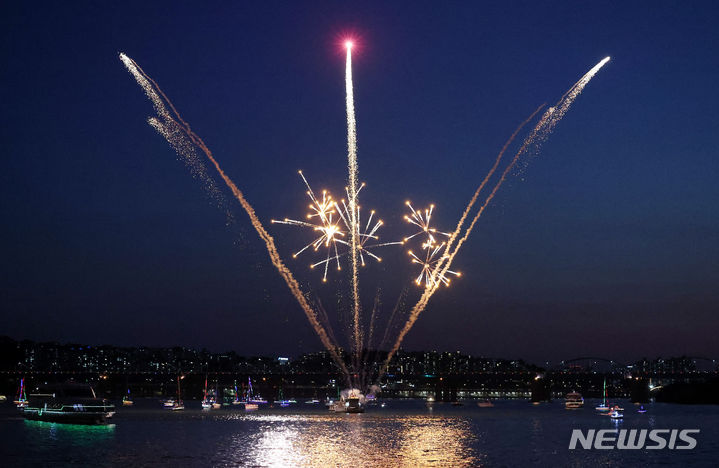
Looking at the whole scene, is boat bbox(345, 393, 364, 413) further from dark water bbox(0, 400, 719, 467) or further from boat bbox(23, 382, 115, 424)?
boat bbox(23, 382, 115, 424)

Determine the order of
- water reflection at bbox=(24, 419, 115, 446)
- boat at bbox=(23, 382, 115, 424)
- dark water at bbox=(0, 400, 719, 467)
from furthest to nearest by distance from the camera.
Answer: boat at bbox=(23, 382, 115, 424), water reflection at bbox=(24, 419, 115, 446), dark water at bbox=(0, 400, 719, 467)

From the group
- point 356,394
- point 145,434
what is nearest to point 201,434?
point 145,434

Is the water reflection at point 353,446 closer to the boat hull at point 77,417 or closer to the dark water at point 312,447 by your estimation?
the dark water at point 312,447

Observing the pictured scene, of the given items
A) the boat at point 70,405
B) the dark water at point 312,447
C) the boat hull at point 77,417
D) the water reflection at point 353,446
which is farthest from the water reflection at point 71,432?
the water reflection at point 353,446

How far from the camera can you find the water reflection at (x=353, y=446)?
80.6 m

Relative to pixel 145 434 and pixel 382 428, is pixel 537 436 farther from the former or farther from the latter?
pixel 145 434

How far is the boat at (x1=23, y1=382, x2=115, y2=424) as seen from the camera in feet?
398

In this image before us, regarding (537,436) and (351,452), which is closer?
(351,452)

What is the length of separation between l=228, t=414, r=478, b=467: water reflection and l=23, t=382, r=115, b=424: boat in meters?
20.6

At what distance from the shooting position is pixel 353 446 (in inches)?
3794

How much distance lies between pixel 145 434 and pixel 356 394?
3106 inches

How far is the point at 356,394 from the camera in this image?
19050cm

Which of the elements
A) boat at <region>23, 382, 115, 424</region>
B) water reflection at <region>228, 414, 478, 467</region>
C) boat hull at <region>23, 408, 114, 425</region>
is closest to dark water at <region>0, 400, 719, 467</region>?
water reflection at <region>228, 414, 478, 467</region>

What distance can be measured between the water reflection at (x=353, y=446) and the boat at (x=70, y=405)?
20625mm
